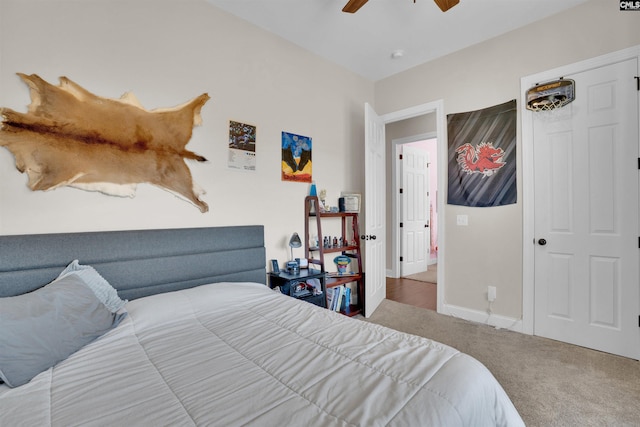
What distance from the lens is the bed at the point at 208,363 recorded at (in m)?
0.88

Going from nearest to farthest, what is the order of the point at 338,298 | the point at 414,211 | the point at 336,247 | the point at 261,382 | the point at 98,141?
the point at 261,382, the point at 98,141, the point at 338,298, the point at 336,247, the point at 414,211

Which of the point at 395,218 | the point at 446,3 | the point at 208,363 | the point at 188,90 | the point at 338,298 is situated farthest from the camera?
the point at 395,218

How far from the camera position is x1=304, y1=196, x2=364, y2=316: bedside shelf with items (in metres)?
3.02

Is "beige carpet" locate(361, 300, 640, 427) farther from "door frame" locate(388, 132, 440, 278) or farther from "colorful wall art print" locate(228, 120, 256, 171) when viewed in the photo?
"colorful wall art print" locate(228, 120, 256, 171)

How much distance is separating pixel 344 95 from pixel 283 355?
3138 millimetres

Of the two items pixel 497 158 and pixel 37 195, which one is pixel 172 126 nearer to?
pixel 37 195

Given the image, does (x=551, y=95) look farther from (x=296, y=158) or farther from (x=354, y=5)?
(x=296, y=158)

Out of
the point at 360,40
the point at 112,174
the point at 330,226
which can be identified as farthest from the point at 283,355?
the point at 360,40

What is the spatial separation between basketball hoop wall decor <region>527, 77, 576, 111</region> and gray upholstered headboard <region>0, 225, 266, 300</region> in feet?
9.05

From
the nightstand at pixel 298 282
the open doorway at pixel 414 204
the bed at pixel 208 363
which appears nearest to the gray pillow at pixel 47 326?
the bed at pixel 208 363

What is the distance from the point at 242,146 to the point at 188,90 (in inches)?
23.1

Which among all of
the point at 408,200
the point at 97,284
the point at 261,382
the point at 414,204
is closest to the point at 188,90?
the point at 97,284

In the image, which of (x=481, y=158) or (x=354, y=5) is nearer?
(x=354, y=5)

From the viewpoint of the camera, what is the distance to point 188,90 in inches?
90.0
